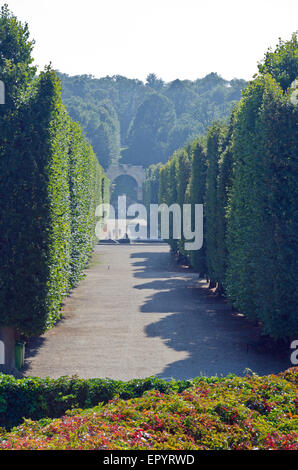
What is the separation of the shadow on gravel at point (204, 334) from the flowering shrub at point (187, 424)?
3323mm

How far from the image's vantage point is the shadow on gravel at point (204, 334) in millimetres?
13141

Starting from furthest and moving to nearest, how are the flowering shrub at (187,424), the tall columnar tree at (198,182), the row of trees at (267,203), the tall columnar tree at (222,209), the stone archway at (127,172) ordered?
1. the stone archway at (127,172)
2. the tall columnar tree at (198,182)
3. the tall columnar tree at (222,209)
4. the row of trees at (267,203)
5. the flowering shrub at (187,424)

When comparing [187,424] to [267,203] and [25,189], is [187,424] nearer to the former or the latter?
[25,189]

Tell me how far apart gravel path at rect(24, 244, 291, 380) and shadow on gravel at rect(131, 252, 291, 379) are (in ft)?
0.07

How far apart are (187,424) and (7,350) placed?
24.5 ft

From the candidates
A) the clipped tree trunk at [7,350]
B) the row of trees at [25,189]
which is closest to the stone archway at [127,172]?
the row of trees at [25,189]

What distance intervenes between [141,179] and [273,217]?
88729mm

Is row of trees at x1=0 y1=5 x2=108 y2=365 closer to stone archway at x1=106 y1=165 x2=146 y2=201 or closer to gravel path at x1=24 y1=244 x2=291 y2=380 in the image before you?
gravel path at x1=24 y1=244 x2=291 y2=380

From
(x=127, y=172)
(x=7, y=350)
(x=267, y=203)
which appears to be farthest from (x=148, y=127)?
(x=7, y=350)

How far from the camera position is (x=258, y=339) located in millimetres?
15859

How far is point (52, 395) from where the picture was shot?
29.3 ft

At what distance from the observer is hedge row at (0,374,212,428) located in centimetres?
885

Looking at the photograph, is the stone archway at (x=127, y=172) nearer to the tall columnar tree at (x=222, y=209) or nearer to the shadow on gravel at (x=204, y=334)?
the shadow on gravel at (x=204, y=334)

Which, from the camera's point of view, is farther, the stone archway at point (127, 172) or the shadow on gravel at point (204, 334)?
the stone archway at point (127, 172)
